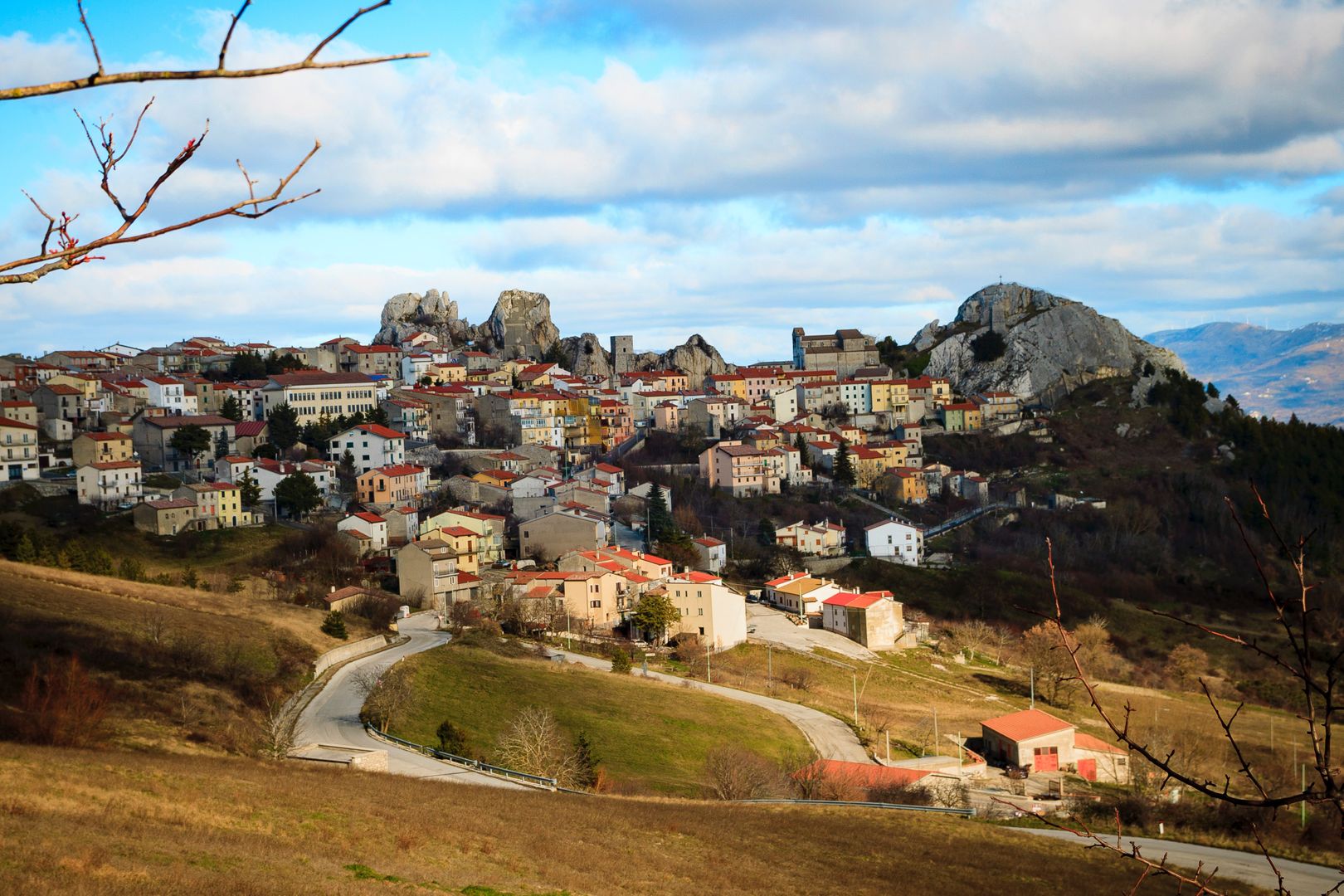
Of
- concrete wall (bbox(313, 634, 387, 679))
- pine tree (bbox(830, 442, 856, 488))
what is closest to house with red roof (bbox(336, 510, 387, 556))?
concrete wall (bbox(313, 634, 387, 679))

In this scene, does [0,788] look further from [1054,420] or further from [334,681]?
[1054,420]

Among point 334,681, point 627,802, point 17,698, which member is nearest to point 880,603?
point 334,681

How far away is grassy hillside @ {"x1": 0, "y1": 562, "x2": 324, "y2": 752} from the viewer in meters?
24.7

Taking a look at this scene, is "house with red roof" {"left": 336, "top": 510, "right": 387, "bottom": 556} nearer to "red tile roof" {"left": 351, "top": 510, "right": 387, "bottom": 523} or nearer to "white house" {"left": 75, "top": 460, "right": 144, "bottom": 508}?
"red tile roof" {"left": 351, "top": 510, "right": 387, "bottom": 523}

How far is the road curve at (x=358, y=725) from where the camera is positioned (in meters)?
24.9

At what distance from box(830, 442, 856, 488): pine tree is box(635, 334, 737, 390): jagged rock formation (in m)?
30.1

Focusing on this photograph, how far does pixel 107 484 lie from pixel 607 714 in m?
34.9

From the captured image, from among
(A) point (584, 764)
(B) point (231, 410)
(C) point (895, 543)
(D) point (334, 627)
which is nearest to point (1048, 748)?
(A) point (584, 764)

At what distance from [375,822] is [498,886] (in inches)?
127

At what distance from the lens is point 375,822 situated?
17031mm

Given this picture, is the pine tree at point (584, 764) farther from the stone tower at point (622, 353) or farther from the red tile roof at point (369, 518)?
the stone tower at point (622, 353)


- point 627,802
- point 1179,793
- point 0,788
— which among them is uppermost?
point 0,788

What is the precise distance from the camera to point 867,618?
2016 inches

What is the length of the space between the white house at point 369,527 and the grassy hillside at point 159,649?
12816mm
